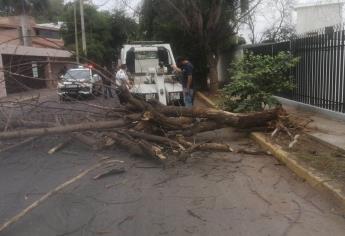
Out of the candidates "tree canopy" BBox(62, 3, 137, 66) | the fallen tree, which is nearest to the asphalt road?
the fallen tree

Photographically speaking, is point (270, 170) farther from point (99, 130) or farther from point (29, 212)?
point (29, 212)

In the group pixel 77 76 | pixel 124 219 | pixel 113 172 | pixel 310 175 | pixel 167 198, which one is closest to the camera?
pixel 124 219

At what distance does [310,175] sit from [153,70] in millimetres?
9496

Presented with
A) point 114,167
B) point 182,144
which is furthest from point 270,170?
point 114,167

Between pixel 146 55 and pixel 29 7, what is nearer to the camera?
pixel 146 55

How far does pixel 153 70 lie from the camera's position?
16.0 meters

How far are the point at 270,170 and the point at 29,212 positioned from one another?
13.5 ft

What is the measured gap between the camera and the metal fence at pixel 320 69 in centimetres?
1216

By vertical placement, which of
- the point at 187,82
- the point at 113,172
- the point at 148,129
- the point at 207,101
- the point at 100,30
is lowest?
the point at 207,101

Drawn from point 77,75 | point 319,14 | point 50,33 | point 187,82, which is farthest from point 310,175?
point 50,33

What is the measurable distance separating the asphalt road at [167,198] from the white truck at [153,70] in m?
5.88

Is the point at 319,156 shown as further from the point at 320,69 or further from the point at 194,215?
the point at 320,69

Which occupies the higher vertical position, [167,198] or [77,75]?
[77,75]

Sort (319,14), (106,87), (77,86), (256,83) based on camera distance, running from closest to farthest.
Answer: (106,87) < (77,86) < (256,83) < (319,14)
